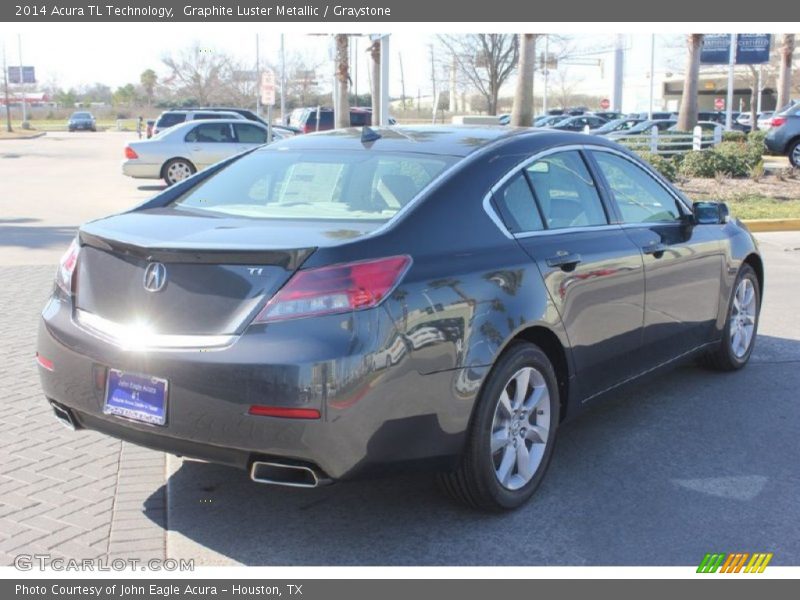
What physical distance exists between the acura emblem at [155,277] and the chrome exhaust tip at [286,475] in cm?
78

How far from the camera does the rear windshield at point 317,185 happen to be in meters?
4.00

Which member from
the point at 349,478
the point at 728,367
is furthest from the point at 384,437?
the point at 728,367

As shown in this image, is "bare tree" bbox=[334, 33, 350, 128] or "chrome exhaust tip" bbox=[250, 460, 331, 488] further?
"bare tree" bbox=[334, 33, 350, 128]

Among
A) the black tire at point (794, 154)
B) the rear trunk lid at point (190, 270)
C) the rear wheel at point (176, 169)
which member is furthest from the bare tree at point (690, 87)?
the rear trunk lid at point (190, 270)

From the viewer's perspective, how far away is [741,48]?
1892 inches

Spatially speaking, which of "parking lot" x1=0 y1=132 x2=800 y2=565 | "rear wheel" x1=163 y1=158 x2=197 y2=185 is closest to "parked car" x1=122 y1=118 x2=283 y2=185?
"rear wheel" x1=163 y1=158 x2=197 y2=185

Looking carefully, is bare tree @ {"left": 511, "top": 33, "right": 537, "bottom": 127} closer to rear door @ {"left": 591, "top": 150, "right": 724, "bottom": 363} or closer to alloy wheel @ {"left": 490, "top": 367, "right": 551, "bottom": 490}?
rear door @ {"left": 591, "top": 150, "right": 724, "bottom": 363}

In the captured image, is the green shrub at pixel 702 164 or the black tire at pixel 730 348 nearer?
the black tire at pixel 730 348

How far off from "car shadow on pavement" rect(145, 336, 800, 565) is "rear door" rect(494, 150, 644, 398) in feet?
1.51

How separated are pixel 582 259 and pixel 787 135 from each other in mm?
17872

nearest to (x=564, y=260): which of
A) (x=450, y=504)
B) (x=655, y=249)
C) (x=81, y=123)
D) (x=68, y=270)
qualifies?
(x=655, y=249)

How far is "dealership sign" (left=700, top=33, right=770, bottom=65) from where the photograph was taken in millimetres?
47688

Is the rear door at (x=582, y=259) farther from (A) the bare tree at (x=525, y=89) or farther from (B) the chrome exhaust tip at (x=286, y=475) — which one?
(A) the bare tree at (x=525, y=89)

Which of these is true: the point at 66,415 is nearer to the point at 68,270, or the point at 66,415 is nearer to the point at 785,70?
the point at 68,270
